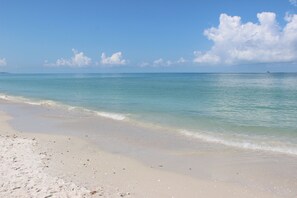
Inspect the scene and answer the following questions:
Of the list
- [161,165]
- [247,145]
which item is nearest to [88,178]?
[161,165]

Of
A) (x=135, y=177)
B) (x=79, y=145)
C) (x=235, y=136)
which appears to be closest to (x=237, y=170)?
(x=135, y=177)

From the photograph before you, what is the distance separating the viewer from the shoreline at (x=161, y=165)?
876 cm

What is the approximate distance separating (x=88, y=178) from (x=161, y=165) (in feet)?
9.70

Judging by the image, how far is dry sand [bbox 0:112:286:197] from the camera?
26.5ft

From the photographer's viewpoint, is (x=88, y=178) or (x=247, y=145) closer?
(x=88, y=178)

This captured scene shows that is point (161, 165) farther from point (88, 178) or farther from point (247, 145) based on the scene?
point (247, 145)

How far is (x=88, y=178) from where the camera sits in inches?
360

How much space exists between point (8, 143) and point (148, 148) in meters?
5.71

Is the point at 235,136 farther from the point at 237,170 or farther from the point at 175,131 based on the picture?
the point at 237,170

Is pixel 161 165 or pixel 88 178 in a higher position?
pixel 88 178

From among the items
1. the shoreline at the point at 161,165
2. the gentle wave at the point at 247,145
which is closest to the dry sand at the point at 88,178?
the shoreline at the point at 161,165

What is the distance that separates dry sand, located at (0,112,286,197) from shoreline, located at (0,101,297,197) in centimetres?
3

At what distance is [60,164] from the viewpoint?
34.4 ft

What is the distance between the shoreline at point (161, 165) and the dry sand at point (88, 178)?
0.03 meters
